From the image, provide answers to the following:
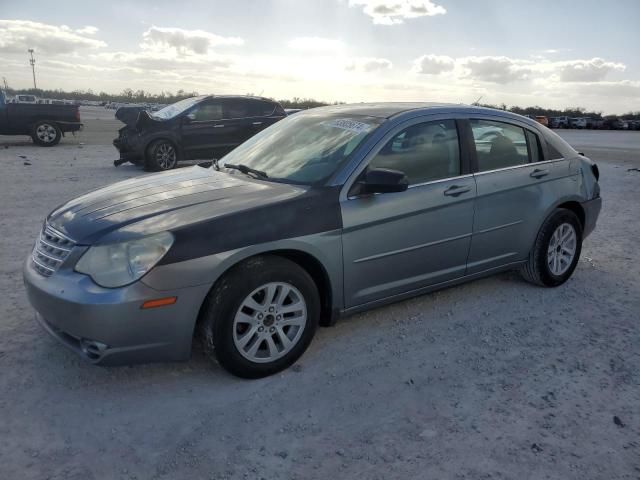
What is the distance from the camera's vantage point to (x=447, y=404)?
3.05 meters

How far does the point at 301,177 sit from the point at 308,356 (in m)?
1.20

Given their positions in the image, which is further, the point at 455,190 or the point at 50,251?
the point at 455,190

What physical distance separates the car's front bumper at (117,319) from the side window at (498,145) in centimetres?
250

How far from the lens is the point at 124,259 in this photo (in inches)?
115

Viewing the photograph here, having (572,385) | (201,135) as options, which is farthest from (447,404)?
(201,135)

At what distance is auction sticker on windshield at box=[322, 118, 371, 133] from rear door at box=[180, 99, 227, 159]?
27.3 ft

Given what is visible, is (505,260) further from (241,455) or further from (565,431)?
(241,455)

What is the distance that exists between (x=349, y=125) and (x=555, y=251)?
2264 millimetres

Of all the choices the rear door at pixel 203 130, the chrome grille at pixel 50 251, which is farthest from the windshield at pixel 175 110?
the chrome grille at pixel 50 251

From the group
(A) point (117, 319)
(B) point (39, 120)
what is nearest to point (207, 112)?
(B) point (39, 120)

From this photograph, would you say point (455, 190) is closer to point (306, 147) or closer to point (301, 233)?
point (306, 147)

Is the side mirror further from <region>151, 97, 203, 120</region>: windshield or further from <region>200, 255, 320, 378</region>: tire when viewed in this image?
<region>151, 97, 203, 120</region>: windshield

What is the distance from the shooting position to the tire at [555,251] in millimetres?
4703

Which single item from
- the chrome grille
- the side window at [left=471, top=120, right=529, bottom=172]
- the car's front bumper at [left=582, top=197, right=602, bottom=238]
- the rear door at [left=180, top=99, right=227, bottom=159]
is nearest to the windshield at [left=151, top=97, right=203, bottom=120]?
the rear door at [left=180, top=99, right=227, bottom=159]
